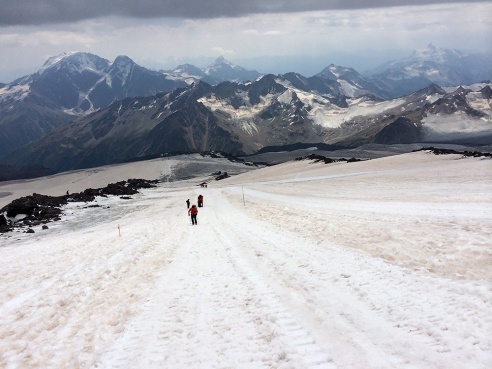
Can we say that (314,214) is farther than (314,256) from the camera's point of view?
Yes

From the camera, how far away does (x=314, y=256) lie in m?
13.8

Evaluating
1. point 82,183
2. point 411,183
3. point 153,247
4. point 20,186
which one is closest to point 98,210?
point 153,247

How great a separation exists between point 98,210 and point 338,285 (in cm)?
3443

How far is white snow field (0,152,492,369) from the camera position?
283 inches

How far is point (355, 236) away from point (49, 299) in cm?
1188

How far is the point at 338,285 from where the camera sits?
34.3 feet

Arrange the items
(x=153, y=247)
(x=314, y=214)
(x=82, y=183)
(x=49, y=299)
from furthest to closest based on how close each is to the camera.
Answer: (x=82, y=183) < (x=314, y=214) < (x=153, y=247) < (x=49, y=299)

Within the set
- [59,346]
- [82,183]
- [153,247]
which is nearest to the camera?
[59,346]

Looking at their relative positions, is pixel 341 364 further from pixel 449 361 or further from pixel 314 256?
pixel 314 256

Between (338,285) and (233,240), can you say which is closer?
(338,285)

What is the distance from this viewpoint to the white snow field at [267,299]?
720 cm

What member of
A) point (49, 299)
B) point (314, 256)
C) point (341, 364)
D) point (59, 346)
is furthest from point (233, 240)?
point (341, 364)

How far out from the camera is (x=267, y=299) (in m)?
9.89

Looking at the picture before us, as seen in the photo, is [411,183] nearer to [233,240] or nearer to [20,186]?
[233,240]
